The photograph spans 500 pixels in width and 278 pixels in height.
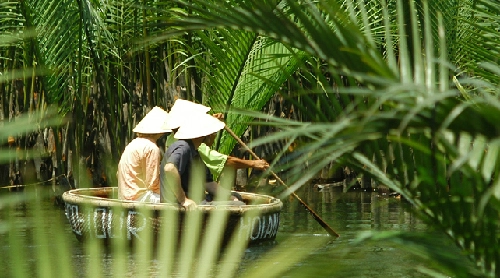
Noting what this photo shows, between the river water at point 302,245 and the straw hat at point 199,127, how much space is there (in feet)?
4.14

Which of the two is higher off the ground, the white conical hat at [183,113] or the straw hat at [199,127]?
the white conical hat at [183,113]

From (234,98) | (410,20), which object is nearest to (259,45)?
(234,98)

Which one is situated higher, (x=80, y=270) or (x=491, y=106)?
(x=491, y=106)

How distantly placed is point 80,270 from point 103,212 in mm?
1737

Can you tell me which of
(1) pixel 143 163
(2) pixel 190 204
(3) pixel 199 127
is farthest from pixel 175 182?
(2) pixel 190 204

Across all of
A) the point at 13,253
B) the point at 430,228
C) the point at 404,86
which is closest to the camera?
the point at 13,253

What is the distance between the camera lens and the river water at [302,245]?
160cm

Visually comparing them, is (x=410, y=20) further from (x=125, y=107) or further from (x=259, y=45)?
(x=125, y=107)

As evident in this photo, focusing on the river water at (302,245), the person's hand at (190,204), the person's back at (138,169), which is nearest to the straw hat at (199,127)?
the person's hand at (190,204)

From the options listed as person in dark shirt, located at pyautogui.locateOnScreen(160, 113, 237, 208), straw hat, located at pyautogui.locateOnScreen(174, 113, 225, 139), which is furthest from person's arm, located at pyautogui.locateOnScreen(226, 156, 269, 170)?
straw hat, located at pyautogui.locateOnScreen(174, 113, 225, 139)

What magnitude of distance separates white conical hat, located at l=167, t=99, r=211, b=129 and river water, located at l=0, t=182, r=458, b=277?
141 cm

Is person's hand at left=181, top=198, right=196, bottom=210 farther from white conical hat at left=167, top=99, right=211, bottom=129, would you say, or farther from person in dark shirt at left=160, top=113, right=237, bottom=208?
white conical hat at left=167, top=99, right=211, bottom=129

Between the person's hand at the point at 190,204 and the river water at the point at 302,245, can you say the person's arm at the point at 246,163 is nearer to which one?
the river water at the point at 302,245

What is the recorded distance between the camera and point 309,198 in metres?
15.7
